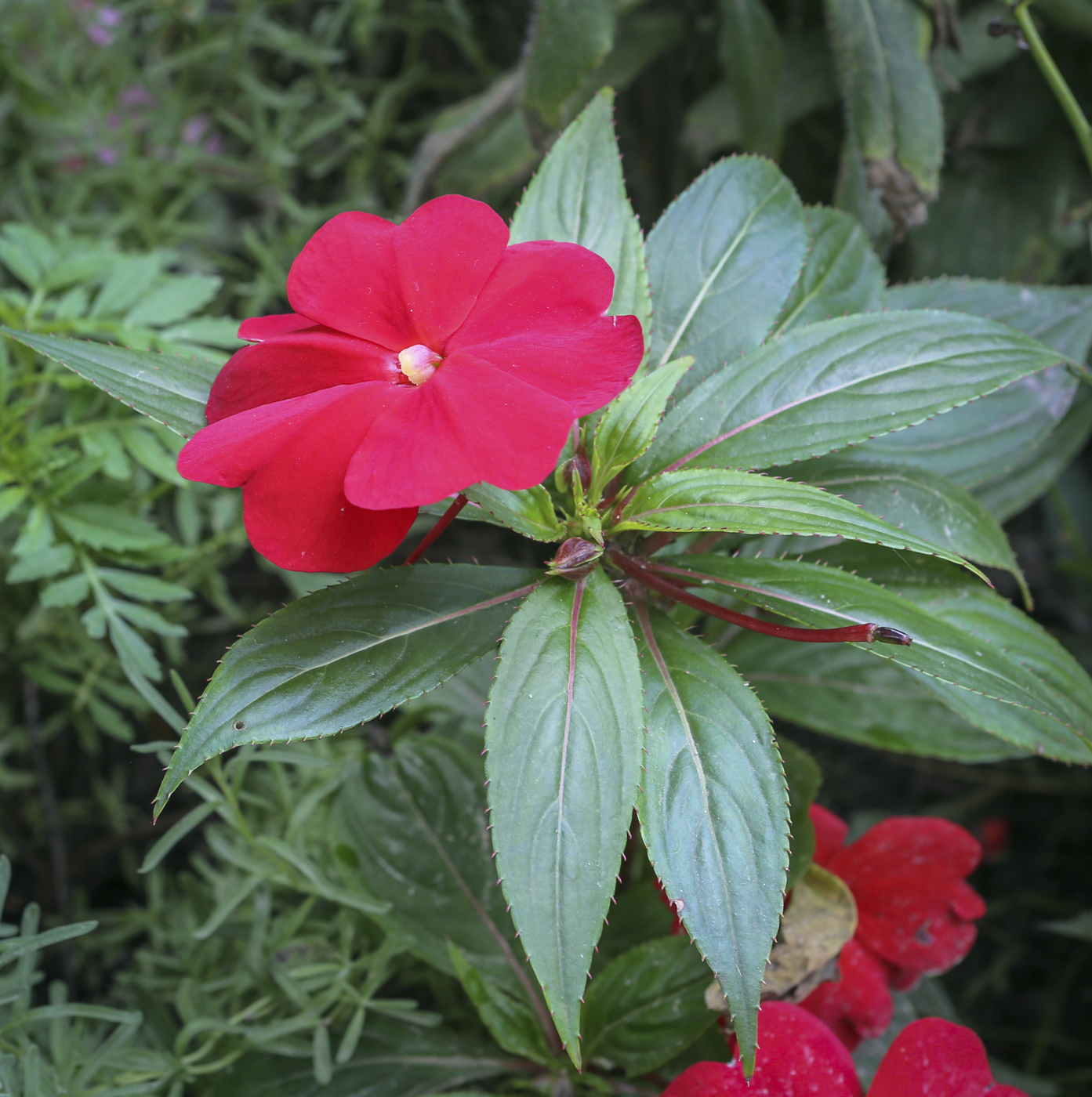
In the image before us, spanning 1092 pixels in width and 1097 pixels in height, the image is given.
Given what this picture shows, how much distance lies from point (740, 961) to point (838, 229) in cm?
62

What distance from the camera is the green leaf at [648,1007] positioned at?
64cm

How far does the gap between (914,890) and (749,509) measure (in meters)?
0.45

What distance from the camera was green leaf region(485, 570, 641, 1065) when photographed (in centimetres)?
47

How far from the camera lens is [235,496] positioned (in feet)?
3.55

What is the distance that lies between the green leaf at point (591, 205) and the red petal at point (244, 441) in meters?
0.23

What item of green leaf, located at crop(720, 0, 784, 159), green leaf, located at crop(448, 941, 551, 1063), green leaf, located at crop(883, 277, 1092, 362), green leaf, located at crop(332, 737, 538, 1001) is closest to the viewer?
green leaf, located at crop(448, 941, 551, 1063)

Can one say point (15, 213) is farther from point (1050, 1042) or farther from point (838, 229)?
point (1050, 1042)

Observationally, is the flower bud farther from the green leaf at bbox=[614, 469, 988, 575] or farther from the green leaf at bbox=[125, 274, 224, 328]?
the green leaf at bbox=[125, 274, 224, 328]

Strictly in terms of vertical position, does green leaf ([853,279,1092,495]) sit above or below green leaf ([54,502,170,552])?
above

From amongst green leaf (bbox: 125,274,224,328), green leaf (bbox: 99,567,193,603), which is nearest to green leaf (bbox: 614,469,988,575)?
→ green leaf (bbox: 99,567,193,603)

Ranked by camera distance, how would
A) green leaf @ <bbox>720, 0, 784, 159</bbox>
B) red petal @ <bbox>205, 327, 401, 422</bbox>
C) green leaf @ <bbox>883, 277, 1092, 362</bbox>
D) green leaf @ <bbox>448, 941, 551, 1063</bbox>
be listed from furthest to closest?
green leaf @ <bbox>720, 0, 784, 159</bbox>, green leaf @ <bbox>883, 277, 1092, 362</bbox>, green leaf @ <bbox>448, 941, 551, 1063</bbox>, red petal @ <bbox>205, 327, 401, 422</bbox>

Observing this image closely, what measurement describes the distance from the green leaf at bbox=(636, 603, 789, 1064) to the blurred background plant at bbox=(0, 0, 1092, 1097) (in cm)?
17

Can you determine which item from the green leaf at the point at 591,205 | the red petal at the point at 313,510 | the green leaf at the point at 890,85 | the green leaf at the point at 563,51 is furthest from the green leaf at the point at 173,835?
the green leaf at the point at 890,85

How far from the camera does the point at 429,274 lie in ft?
1.79
